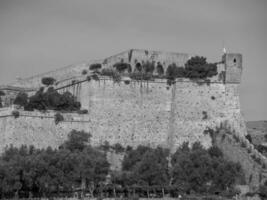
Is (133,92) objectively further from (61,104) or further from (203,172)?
(203,172)

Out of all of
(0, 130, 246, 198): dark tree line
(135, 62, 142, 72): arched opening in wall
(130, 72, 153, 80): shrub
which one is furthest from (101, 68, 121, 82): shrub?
(0, 130, 246, 198): dark tree line

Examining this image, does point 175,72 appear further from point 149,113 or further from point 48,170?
point 48,170

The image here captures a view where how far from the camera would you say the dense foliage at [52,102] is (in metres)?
53.6

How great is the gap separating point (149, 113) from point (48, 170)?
10659 mm

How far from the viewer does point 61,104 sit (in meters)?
53.6

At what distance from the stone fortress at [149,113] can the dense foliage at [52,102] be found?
884mm

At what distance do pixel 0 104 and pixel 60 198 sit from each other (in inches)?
546

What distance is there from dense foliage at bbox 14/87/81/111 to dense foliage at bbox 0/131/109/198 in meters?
4.77

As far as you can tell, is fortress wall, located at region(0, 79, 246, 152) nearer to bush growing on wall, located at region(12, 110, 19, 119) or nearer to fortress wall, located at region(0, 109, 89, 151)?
fortress wall, located at region(0, 109, 89, 151)

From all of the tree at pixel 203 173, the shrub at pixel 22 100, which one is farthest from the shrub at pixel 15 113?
the tree at pixel 203 173

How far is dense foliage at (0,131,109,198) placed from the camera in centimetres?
4500

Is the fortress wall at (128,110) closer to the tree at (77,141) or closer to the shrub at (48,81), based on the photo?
the tree at (77,141)

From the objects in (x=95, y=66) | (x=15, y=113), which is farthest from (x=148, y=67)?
(x=15, y=113)

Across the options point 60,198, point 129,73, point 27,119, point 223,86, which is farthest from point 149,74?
point 60,198
